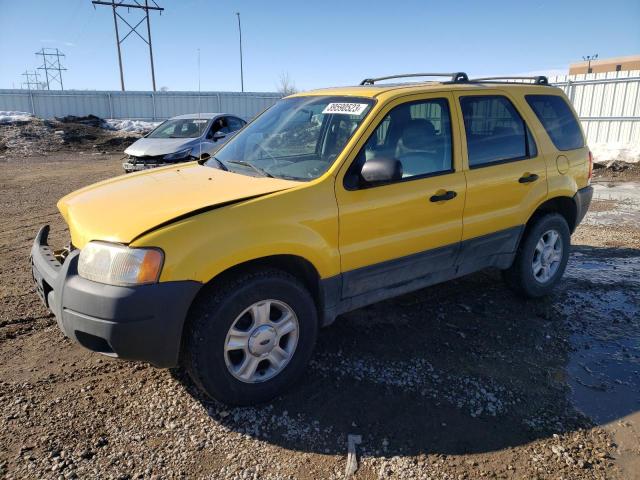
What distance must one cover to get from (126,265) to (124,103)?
83.8 ft

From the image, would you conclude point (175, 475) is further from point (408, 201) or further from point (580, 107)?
point (580, 107)

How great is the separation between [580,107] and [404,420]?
49.9 feet

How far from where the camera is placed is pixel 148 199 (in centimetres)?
308

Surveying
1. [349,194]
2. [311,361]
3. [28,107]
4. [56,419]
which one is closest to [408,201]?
[349,194]

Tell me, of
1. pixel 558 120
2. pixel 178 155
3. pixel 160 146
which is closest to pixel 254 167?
pixel 558 120

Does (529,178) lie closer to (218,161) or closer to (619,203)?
(218,161)

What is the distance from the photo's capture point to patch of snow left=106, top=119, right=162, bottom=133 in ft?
77.1

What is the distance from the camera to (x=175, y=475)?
2.51 meters

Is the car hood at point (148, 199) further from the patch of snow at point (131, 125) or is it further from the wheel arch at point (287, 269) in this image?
the patch of snow at point (131, 125)

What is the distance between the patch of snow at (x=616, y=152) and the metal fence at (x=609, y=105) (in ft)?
0.27

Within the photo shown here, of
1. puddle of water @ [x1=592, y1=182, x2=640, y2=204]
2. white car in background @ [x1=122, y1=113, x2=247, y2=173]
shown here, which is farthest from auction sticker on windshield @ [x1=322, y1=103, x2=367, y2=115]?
puddle of water @ [x1=592, y1=182, x2=640, y2=204]

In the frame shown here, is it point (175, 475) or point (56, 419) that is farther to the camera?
point (56, 419)

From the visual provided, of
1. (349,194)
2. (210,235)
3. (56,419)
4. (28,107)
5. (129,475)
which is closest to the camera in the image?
(129,475)

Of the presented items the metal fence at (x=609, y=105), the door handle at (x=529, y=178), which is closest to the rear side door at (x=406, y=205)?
the door handle at (x=529, y=178)
